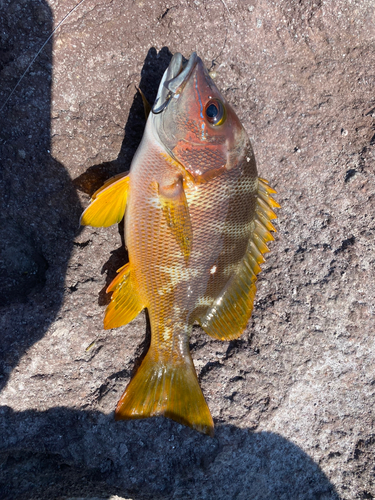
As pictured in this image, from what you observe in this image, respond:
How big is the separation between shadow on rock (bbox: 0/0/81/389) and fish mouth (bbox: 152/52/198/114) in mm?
668

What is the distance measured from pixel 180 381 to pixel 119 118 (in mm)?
1615

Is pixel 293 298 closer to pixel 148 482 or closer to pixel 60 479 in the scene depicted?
pixel 148 482

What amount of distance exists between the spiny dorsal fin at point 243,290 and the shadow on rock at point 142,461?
0.64m

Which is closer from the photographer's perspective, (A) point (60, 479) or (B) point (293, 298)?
(A) point (60, 479)

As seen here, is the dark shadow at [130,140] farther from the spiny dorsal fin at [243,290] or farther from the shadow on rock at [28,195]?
the spiny dorsal fin at [243,290]

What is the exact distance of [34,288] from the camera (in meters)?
2.26

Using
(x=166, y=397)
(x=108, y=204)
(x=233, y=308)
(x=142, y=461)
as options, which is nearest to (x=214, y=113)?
(x=108, y=204)

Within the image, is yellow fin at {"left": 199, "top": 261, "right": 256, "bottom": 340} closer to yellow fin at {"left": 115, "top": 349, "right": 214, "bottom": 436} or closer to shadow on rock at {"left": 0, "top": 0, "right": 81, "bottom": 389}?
yellow fin at {"left": 115, "top": 349, "right": 214, "bottom": 436}

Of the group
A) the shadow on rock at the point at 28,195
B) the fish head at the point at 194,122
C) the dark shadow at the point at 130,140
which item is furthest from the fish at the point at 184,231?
the shadow on rock at the point at 28,195

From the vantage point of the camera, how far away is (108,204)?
2.05 m

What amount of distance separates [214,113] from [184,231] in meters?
0.63

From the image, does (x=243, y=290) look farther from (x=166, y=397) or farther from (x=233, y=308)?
A: (x=166, y=397)

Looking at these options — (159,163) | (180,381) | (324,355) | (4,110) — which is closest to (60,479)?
(180,381)

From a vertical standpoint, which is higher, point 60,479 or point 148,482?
point 60,479
